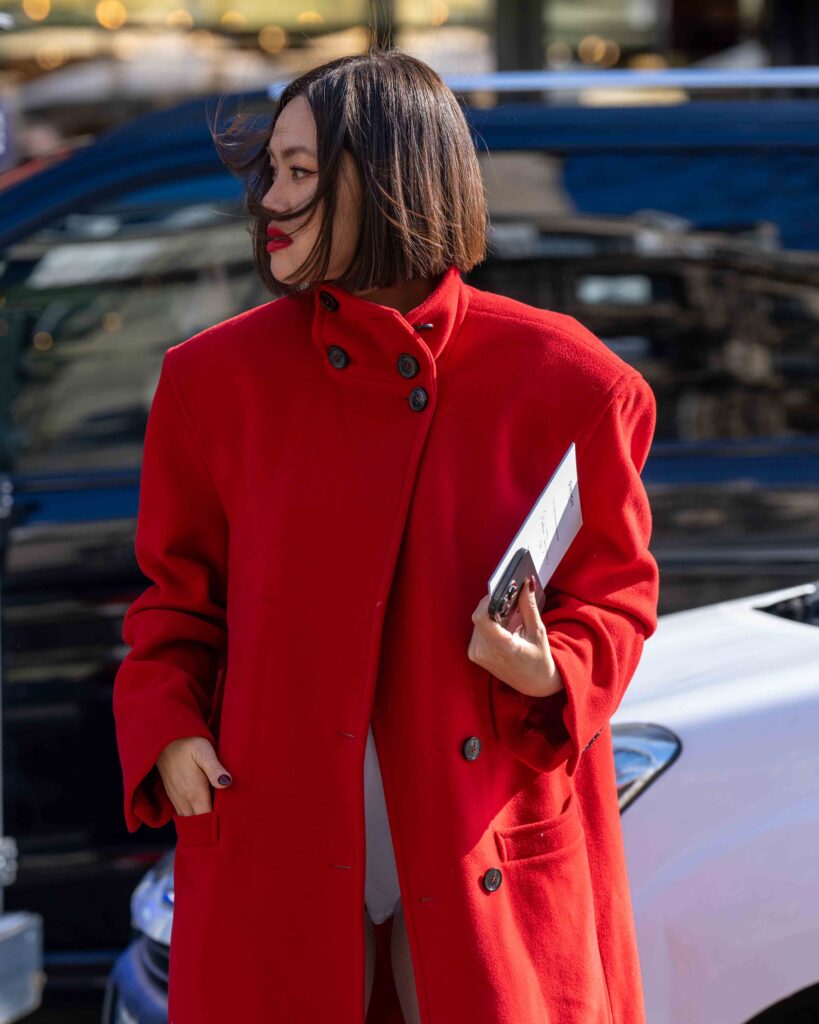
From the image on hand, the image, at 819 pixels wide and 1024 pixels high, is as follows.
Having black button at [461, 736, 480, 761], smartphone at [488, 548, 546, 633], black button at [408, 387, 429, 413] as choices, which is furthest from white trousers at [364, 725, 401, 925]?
black button at [408, 387, 429, 413]

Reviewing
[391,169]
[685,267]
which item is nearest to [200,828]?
[391,169]

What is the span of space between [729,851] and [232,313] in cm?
199

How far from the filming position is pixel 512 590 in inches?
61.2

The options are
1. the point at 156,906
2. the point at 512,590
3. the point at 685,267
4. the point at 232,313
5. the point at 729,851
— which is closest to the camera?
the point at 512,590

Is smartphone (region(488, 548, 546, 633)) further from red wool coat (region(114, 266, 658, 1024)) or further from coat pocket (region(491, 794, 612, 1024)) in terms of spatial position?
coat pocket (region(491, 794, 612, 1024))

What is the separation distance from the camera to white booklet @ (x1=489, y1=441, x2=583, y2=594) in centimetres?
155

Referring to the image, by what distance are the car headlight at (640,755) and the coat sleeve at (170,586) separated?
2.05 feet

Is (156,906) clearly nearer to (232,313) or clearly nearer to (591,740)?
(591,740)

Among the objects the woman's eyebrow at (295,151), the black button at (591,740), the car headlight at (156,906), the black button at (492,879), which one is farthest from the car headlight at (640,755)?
the woman's eyebrow at (295,151)

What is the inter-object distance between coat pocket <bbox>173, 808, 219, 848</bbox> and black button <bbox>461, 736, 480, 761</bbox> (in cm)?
30

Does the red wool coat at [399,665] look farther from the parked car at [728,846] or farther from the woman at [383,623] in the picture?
the parked car at [728,846]

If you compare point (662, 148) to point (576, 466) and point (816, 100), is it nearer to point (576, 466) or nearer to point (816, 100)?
point (816, 100)

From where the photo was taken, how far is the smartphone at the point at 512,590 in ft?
5.03

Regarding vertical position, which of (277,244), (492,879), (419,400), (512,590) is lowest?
(492,879)
